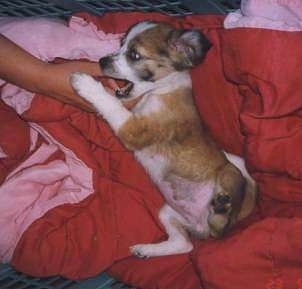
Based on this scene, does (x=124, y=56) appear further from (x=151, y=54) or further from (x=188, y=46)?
(x=188, y=46)

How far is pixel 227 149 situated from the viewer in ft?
7.60

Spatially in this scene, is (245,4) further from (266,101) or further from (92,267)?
(92,267)

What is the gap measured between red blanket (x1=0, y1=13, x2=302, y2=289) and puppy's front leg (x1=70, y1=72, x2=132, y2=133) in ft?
0.63

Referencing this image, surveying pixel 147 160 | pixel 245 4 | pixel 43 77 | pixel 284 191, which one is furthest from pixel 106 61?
pixel 284 191

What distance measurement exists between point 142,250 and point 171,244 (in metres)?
0.13

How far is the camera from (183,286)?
219cm

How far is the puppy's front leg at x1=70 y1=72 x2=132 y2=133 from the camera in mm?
2047

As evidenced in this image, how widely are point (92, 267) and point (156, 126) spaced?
668mm

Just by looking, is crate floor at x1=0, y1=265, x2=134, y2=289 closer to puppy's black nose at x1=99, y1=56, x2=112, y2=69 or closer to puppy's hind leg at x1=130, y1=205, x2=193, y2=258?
puppy's hind leg at x1=130, y1=205, x2=193, y2=258

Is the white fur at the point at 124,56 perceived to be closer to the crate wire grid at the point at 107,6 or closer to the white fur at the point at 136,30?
the white fur at the point at 136,30

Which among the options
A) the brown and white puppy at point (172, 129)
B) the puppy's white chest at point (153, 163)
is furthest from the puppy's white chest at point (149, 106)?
the puppy's white chest at point (153, 163)

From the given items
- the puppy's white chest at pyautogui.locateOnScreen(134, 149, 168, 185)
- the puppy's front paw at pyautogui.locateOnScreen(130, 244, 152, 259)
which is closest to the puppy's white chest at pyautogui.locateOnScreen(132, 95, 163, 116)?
the puppy's white chest at pyautogui.locateOnScreen(134, 149, 168, 185)

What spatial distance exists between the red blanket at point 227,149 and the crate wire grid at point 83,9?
0.16 ft

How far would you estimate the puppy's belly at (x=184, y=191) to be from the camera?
2.14 metres
